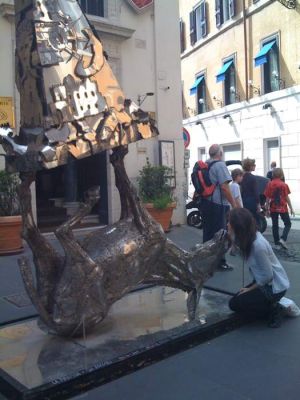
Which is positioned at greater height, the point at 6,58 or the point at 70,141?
the point at 6,58

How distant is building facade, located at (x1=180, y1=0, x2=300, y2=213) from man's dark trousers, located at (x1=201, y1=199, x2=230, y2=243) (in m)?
11.9

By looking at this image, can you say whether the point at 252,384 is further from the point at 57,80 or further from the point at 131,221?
the point at 57,80

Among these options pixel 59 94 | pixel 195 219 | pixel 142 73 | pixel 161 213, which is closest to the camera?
pixel 59 94

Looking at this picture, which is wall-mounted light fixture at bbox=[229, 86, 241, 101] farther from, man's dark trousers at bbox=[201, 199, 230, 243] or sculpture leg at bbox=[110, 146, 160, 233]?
sculpture leg at bbox=[110, 146, 160, 233]

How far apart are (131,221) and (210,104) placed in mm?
20120

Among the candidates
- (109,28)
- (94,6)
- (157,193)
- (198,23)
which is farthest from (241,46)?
(157,193)

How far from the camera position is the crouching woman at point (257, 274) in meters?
4.49

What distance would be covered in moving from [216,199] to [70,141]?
3.57 metres

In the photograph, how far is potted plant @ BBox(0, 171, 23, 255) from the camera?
8547mm

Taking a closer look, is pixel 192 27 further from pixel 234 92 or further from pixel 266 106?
pixel 266 106

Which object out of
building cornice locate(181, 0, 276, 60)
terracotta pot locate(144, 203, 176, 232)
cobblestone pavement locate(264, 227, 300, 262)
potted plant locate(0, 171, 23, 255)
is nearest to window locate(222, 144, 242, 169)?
building cornice locate(181, 0, 276, 60)

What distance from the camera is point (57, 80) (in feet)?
12.5

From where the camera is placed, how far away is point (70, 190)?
524 inches

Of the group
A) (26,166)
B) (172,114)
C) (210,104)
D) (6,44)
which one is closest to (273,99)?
(210,104)
